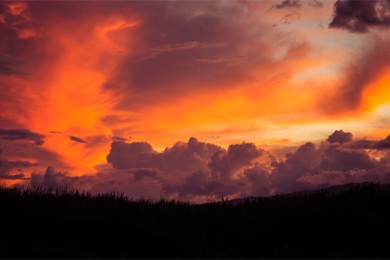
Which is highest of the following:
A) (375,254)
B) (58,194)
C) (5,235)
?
(58,194)

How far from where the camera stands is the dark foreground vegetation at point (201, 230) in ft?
41.0

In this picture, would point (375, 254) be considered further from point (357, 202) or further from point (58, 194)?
point (58, 194)

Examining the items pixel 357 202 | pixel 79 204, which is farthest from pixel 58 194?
pixel 357 202

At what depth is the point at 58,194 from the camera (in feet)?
58.5

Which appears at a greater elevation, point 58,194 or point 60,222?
point 58,194

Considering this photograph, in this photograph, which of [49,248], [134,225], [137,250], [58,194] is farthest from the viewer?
[58,194]

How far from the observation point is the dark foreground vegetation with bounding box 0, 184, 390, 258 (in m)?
12.5

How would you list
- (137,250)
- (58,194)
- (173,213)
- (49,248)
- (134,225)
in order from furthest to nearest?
1. (58,194)
2. (173,213)
3. (134,225)
4. (137,250)
5. (49,248)

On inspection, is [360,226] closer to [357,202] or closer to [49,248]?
[357,202]

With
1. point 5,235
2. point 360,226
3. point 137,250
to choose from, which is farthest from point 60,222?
point 360,226

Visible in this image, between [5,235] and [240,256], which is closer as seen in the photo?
[240,256]

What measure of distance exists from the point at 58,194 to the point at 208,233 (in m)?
7.06

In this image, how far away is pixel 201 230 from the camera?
13.7 m

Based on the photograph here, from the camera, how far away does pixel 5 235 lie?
13539 millimetres
